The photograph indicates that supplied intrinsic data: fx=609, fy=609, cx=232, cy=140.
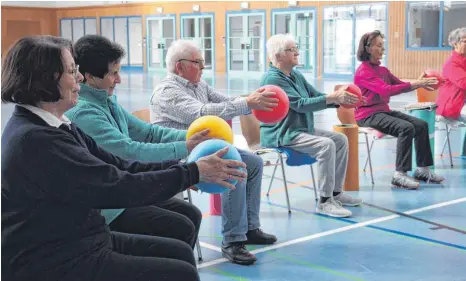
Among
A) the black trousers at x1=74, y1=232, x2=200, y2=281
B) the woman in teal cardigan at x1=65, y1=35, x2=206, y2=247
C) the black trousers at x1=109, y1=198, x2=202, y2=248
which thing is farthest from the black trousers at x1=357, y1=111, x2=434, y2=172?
the black trousers at x1=74, y1=232, x2=200, y2=281

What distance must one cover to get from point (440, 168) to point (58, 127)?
469 centimetres

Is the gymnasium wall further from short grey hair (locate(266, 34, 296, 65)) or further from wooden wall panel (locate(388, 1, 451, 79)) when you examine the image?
short grey hair (locate(266, 34, 296, 65))

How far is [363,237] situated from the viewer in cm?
377

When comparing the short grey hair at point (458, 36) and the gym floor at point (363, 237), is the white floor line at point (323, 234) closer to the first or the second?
the gym floor at point (363, 237)

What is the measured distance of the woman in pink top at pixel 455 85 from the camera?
581cm

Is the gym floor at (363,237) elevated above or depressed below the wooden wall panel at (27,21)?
below

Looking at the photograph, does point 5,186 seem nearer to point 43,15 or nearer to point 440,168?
point 440,168

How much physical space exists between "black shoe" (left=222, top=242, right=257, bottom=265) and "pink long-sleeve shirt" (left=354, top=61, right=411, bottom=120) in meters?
2.32

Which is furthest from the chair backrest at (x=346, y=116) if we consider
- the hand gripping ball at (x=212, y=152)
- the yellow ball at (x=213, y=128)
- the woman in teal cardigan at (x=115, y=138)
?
the hand gripping ball at (x=212, y=152)

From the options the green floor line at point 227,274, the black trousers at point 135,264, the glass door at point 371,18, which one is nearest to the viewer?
the black trousers at point 135,264

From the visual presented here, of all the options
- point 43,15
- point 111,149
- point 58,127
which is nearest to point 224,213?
point 111,149

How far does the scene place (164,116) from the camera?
3592 mm

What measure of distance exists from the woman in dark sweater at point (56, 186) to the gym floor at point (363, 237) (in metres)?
1.36

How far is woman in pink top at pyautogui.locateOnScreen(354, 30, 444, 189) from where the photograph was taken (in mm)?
5109
